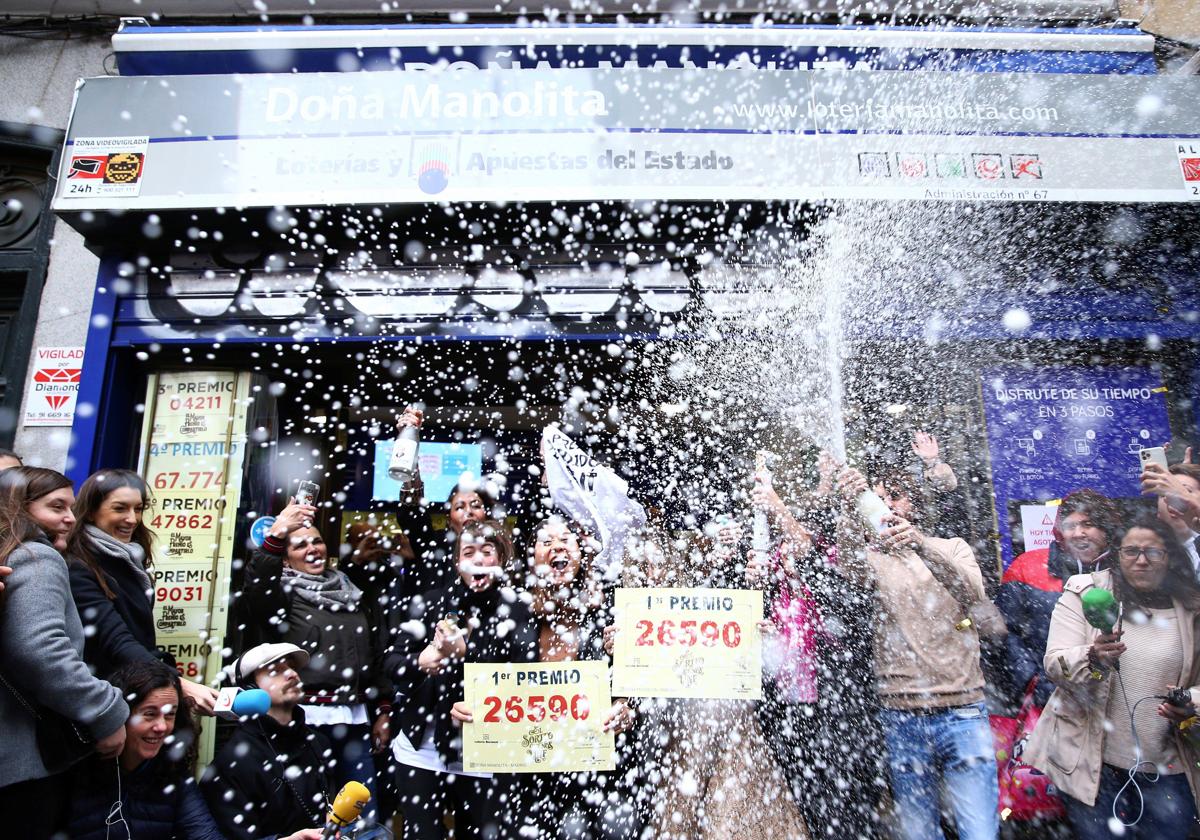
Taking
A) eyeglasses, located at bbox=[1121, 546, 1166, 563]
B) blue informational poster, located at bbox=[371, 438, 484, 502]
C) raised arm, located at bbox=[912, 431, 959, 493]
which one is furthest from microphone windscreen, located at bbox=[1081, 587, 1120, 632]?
blue informational poster, located at bbox=[371, 438, 484, 502]

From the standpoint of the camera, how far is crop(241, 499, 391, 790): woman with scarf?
11.5 feet

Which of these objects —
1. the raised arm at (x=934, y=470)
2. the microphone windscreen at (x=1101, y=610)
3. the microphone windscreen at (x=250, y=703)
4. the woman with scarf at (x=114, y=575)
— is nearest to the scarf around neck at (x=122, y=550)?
the woman with scarf at (x=114, y=575)

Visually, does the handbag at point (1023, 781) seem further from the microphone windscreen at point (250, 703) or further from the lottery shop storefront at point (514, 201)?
the microphone windscreen at point (250, 703)

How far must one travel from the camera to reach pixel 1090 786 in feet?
10.0

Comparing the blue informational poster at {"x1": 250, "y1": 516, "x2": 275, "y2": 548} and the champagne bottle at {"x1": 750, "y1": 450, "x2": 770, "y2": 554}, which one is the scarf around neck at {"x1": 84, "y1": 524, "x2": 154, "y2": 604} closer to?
the blue informational poster at {"x1": 250, "y1": 516, "x2": 275, "y2": 548}

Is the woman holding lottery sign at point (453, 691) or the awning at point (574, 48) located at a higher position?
the awning at point (574, 48)

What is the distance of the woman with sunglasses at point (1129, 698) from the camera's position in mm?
2971

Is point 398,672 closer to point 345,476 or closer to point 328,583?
point 328,583

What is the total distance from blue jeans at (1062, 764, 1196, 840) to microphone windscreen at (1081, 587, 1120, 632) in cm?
67

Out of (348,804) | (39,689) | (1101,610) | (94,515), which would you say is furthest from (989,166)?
(39,689)

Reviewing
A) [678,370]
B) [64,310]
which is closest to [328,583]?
[678,370]

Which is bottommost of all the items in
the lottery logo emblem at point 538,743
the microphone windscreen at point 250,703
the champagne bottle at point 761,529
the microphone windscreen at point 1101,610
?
the lottery logo emblem at point 538,743

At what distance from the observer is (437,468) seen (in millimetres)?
5113

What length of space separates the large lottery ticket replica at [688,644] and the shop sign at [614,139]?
287cm
